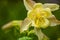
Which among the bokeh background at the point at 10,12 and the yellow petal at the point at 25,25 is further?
the bokeh background at the point at 10,12

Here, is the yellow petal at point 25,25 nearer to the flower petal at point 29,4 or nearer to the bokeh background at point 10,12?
the flower petal at point 29,4

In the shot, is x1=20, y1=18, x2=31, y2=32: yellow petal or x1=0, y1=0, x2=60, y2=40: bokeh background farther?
x1=0, y1=0, x2=60, y2=40: bokeh background

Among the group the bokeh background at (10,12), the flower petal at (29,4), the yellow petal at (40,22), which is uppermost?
the bokeh background at (10,12)

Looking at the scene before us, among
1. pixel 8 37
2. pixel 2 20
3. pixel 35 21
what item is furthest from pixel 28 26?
pixel 2 20

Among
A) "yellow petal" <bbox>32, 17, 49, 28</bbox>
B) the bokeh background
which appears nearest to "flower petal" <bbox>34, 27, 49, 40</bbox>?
"yellow petal" <bbox>32, 17, 49, 28</bbox>

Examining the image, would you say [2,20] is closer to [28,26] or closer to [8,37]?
[8,37]

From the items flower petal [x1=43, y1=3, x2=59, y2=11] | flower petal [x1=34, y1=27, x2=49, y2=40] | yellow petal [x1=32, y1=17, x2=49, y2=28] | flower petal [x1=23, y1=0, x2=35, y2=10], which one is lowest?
flower petal [x1=34, y1=27, x2=49, y2=40]

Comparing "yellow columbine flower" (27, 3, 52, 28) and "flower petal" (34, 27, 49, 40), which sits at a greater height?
"yellow columbine flower" (27, 3, 52, 28)

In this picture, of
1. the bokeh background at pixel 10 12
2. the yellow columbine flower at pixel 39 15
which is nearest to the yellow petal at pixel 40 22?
the yellow columbine flower at pixel 39 15

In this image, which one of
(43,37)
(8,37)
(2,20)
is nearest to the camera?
(43,37)

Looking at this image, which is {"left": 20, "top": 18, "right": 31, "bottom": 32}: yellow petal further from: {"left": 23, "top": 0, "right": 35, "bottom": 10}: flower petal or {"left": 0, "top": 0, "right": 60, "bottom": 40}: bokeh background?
{"left": 0, "top": 0, "right": 60, "bottom": 40}: bokeh background

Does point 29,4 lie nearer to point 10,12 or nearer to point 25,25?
point 25,25
